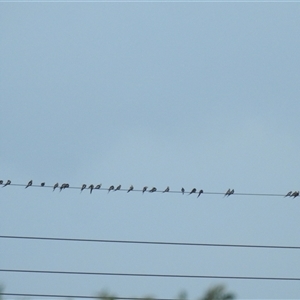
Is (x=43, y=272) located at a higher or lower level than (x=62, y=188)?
lower

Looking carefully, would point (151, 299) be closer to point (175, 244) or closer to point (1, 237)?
point (175, 244)

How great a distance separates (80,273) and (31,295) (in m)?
1.47

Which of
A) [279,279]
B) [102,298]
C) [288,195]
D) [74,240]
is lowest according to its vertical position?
[102,298]

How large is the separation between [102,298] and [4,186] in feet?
52.0

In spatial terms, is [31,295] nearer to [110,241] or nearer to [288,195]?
[110,241]

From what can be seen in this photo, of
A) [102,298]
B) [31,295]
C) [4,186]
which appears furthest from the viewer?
[4,186]

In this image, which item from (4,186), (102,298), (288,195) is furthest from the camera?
(288,195)

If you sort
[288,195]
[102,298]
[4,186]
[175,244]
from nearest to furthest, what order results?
1. [102,298]
2. [175,244]
3. [4,186]
4. [288,195]

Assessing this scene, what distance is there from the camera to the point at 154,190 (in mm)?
41781

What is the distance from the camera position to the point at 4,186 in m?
36.6

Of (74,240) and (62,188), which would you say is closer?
(74,240)

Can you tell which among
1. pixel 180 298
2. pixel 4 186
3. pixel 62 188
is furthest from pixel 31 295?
pixel 62 188

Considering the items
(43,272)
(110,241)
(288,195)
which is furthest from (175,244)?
(288,195)

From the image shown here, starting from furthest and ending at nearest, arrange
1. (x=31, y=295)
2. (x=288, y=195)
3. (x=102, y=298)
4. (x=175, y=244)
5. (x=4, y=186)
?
(x=288, y=195) < (x=4, y=186) < (x=175, y=244) < (x=31, y=295) < (x=102, y=298)
